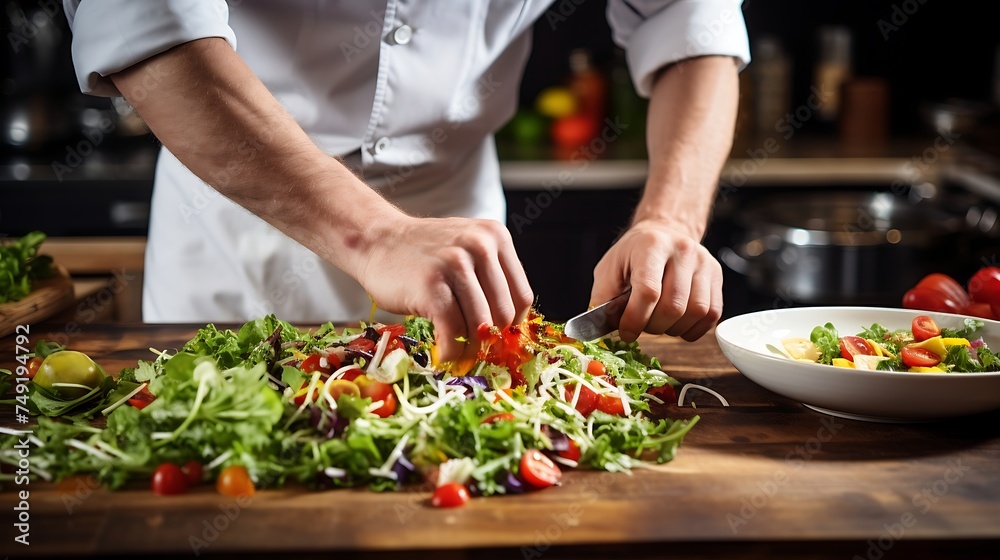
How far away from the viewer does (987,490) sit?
979 mm

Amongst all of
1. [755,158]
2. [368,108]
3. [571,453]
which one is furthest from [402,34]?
[755,158]

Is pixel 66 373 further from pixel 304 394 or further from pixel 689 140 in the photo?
pixel 689 140

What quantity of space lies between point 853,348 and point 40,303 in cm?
140

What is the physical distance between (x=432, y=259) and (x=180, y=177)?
100 centimetres

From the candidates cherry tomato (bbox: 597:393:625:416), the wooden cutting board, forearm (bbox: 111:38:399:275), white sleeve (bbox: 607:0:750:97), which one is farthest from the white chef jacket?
cherry tomato (bbox: 597:393:625:416)

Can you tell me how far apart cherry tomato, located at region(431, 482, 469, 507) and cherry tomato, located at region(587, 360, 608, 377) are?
363 mm

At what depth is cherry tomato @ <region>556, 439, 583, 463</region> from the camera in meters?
1.05

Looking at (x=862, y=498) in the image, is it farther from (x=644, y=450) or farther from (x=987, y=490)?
(x=644, y=450)

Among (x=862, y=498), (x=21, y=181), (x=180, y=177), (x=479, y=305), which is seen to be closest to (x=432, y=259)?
(x=479, y=305)

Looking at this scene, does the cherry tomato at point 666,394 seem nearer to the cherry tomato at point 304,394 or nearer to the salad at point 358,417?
the salad at point 358,417

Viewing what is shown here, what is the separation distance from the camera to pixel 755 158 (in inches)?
126

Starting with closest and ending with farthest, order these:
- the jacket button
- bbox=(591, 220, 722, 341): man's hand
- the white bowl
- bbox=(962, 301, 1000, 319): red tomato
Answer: the white bowl
bbox=(591, 220, 722, 341): man's hand
bbox=(962, 301, 1000, 319): red tomato
the jacket button

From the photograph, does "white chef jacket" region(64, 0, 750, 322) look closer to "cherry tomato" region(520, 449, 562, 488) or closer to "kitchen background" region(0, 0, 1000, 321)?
"kitchen background" region(0, 0, 1000, 321)

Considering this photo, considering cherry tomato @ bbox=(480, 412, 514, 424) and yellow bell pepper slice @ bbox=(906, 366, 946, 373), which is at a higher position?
yellow bell pepper slice @ bbox=(906, 366, 946, 373)
